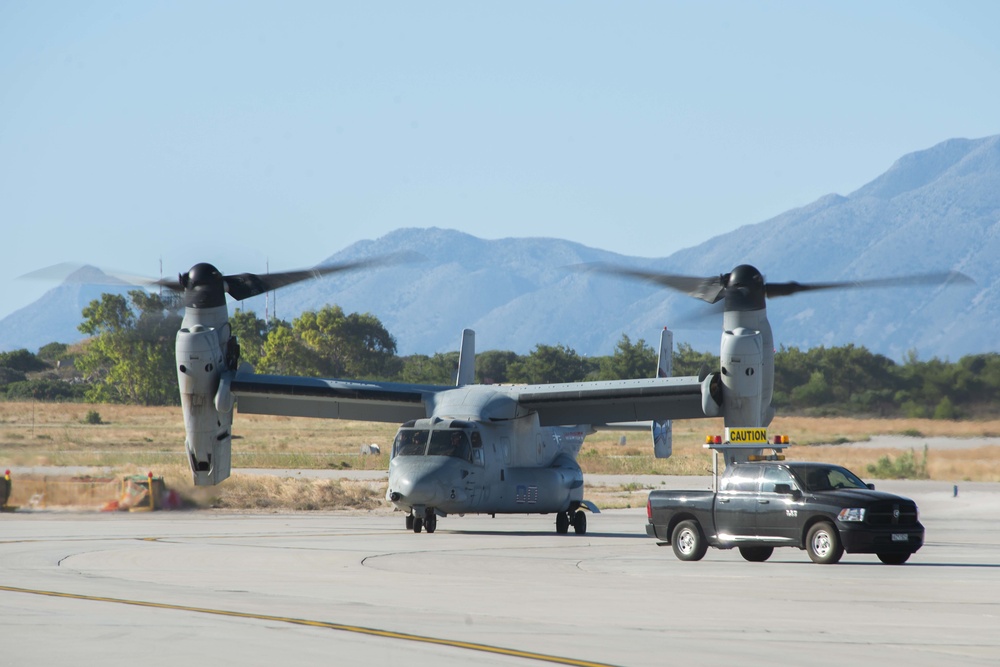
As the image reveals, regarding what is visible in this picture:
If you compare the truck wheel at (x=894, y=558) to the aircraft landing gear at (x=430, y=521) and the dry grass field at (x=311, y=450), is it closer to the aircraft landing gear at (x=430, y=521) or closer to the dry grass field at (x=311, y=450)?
the aircraft landing gear at (x=430, y=521)

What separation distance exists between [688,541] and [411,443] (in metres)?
7.70

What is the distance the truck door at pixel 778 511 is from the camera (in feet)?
66.1

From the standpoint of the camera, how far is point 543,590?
641 inches

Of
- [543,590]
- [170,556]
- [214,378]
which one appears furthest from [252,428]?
[543,590]

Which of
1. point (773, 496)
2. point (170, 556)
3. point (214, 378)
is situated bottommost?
point (170, 556)

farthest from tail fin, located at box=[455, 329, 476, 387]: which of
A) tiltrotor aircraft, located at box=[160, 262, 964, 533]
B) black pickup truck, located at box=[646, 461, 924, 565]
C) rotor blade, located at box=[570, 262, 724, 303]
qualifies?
black pickup truck, located at box=[646, 461, 924, 565]

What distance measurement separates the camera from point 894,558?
66.2 ft

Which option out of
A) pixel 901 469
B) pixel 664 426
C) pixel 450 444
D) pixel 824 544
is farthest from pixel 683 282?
pixel 901 469

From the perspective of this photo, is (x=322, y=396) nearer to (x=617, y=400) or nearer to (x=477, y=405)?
(x=477, y=405)

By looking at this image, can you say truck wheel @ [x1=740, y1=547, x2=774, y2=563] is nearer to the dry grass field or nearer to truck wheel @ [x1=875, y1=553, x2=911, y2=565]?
truck wheel @ [x1=875, y1=553, x2=911, y2=565]

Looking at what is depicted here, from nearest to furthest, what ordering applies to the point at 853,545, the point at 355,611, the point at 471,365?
the point at 355,611 → the point at 853,545 → the point at 471,365

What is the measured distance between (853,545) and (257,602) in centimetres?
933

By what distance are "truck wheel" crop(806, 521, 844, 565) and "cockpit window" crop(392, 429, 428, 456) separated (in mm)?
9269

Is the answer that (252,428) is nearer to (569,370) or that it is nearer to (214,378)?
(569,370)
